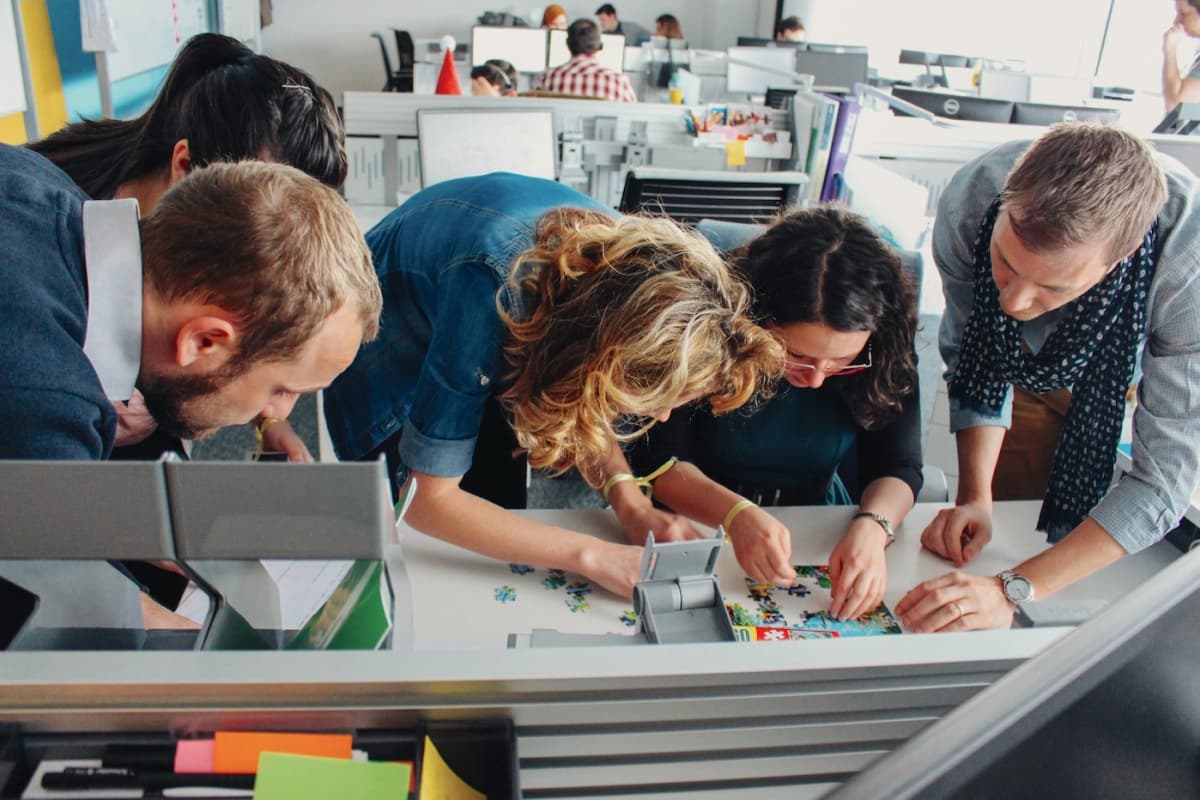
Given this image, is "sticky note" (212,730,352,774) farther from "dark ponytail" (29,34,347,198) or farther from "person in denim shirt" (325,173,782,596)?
"dark ponytail" (29,34,347,198)

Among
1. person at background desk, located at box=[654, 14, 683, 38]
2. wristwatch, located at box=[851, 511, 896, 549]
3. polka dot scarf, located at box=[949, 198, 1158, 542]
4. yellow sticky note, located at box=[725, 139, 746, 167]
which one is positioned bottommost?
wristwatch, located at box=[851, 511, 896, 549]

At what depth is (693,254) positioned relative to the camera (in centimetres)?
114

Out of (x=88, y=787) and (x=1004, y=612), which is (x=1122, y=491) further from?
(x=88, y=787)

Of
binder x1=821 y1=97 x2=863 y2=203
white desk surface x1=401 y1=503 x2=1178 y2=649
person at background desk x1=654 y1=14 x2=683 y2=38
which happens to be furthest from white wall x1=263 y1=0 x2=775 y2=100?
white desk surface x1=401 y1=503 x2=1178 y2=649

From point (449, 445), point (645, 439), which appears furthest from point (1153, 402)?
point (449, 445)

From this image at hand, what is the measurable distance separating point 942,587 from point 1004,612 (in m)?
0.11

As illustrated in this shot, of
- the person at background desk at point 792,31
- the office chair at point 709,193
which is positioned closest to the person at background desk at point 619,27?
the person at background desk at point 792,31

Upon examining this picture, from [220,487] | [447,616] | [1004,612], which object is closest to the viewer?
[220,487]

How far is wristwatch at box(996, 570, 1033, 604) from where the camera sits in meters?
1.35

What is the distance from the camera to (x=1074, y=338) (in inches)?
60.6

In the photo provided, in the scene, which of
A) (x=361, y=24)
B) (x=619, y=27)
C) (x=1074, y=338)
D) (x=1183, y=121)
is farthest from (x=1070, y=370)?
(x=361, y=24)

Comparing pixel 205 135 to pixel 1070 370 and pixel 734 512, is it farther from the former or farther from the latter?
pixel 1070 370

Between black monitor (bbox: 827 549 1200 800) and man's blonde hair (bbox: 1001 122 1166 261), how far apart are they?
0.87 meters

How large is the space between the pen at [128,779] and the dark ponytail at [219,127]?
3.63 feet
